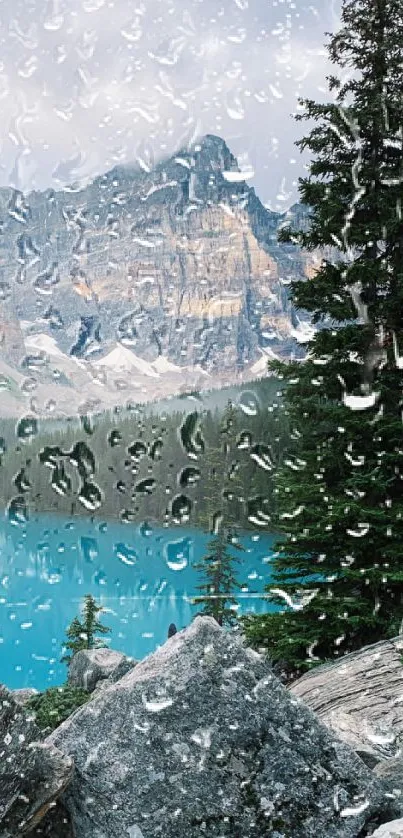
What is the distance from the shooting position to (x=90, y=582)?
85.4m

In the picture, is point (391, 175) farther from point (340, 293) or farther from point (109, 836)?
point (109, 836)

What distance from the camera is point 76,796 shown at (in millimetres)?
4641

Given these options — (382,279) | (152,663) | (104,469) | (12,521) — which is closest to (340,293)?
(382,279)

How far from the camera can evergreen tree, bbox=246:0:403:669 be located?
1191 cm

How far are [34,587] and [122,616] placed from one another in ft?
72.3

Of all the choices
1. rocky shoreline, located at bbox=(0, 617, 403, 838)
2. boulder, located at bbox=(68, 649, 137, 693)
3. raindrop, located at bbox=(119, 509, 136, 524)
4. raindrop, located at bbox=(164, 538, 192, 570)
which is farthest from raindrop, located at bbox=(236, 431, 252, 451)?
rocky shoreline, located at bbox=(0, 617, 403, 838)

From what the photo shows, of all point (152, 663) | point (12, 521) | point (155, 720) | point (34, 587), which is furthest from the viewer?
point (12, 521)

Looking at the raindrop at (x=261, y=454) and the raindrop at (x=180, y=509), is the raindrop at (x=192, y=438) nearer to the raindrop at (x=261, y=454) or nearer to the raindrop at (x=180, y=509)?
the raindrop at (x=180, y=509)

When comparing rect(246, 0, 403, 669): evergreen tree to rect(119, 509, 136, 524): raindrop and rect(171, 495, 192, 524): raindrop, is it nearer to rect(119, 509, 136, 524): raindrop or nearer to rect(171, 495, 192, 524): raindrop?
rect(171, 495, 192, 524): raindrop

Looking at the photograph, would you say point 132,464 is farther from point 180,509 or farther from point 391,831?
point 391,831

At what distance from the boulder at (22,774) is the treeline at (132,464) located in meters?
58.6

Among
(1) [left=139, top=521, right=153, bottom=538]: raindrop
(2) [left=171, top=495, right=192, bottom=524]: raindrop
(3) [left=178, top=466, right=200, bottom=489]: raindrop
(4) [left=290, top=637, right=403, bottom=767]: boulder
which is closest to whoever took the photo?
(4) [left=290, top=637, right=403, bottom=767]: boulder

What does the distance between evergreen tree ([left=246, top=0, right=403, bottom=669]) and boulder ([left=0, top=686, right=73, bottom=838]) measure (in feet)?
25.2

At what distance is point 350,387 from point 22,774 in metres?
9.59
